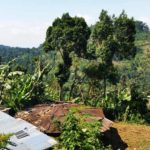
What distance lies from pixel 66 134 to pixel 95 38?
15913 millimetres

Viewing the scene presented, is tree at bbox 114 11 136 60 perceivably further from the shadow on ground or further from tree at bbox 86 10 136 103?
the shadow on ground

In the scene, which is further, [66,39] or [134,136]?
[66,39]

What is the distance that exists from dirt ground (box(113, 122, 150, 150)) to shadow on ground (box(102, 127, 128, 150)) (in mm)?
140

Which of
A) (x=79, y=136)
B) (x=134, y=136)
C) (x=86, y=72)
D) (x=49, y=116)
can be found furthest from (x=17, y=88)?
(x=79, y=136)

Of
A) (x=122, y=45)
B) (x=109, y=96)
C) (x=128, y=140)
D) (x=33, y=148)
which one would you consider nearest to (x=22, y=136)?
(x=33, y=148)

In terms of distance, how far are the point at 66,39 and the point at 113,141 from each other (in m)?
12.7

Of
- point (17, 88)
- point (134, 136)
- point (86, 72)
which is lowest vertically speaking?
point (134, 136)

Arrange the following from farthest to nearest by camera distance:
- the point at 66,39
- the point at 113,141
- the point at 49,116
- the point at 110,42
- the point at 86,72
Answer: the point at 66,39
the point at 110,42
the point at 86,72
the point at 113,141
the point at 49,116

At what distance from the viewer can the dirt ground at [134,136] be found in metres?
12.1

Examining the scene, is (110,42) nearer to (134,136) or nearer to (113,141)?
(134,136)

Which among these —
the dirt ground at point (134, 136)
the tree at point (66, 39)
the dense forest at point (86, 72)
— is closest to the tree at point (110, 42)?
the dense forest at point (86, 72)

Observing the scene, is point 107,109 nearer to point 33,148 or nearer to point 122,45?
point 122,45

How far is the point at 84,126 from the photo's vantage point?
7.54 metres

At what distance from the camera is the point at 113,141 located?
1197 centimetres
